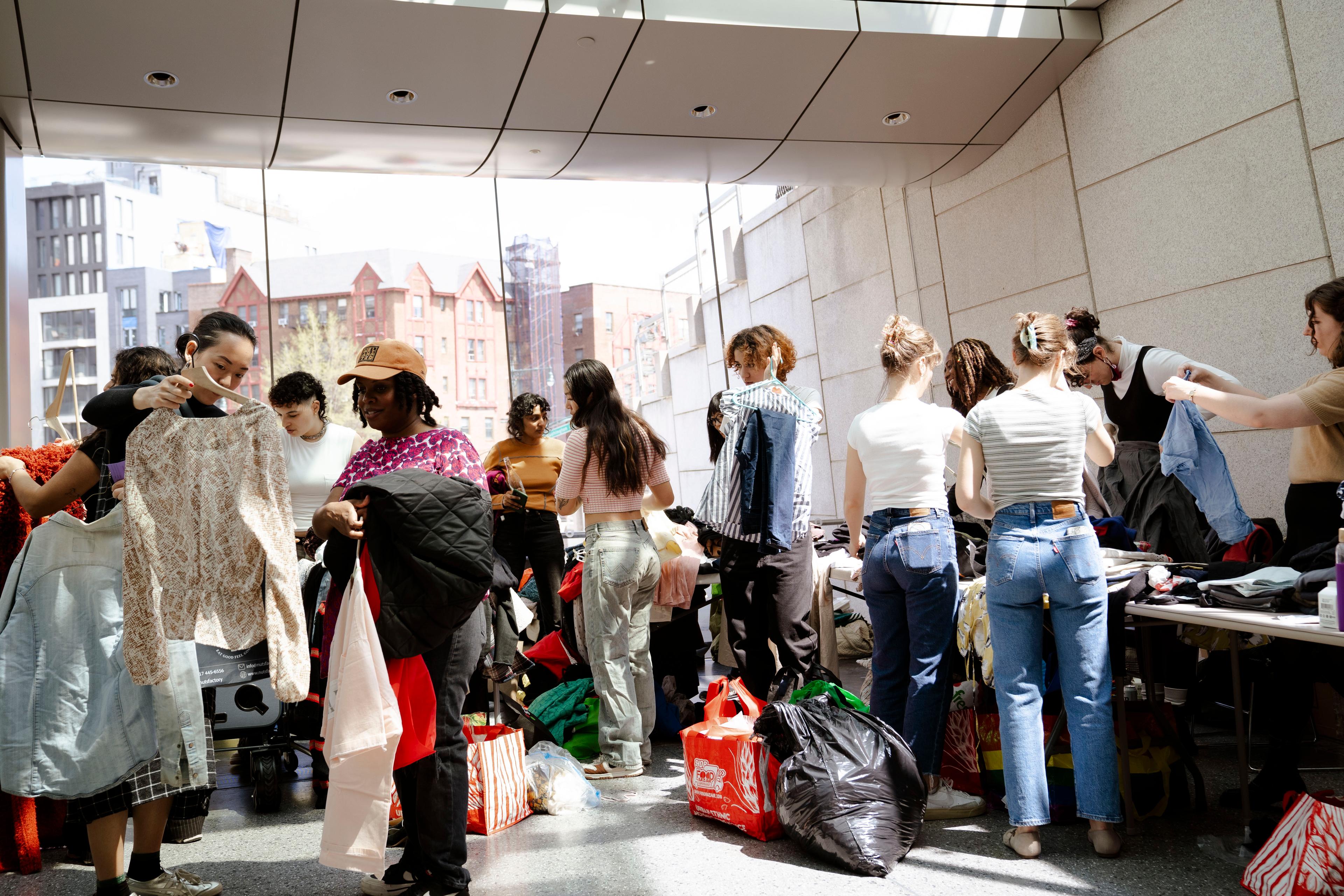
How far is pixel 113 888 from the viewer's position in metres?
2.55

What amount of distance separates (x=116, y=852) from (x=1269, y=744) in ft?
11.1

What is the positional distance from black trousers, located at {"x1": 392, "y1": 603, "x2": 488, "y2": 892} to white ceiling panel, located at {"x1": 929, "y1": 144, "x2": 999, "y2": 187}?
4725 mm

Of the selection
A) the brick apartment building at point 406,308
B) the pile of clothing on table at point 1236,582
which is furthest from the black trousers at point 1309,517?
the brick apartment building at point 406,308

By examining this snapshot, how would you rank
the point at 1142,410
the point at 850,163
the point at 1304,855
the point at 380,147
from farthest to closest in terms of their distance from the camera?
the point at 850,163
the point at 380,147
the point at 1142,410
the point at 1304,855

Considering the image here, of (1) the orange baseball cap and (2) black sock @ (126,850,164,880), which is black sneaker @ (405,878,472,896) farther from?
(1) the orange baseball cap

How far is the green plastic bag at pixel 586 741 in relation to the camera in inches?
160

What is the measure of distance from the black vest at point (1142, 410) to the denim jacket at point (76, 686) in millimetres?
3483

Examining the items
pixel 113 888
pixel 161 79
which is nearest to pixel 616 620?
pixel 113 888

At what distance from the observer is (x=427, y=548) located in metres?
2.29

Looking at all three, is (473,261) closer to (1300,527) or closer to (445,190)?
(445,190)

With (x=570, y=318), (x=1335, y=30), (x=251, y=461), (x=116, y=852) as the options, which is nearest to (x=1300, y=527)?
(x=1335, y=30)

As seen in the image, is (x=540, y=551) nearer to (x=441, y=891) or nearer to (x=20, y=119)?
(x=441, y=891)

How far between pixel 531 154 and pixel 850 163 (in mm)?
2085

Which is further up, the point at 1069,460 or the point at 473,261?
the point at 473,261
